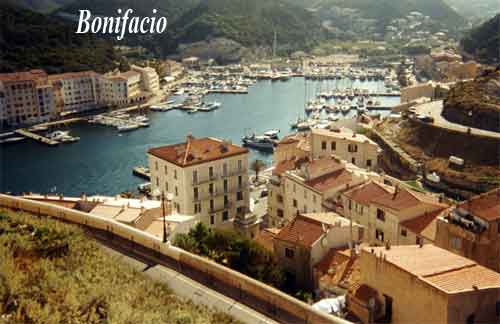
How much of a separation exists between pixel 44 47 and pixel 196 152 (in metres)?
41.8

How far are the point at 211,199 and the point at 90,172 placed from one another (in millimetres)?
15241

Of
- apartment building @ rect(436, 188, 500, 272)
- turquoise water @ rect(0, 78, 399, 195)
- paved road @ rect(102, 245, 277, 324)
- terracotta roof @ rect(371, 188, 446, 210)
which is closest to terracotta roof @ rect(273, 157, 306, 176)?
terracotta roof @ rect(371, 188, 446, 210)

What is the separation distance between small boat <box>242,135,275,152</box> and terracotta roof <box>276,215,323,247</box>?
22336 mm

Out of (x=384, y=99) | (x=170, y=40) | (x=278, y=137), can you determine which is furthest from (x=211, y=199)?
(x=170, y=40)

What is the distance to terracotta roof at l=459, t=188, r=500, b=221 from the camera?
1019 centimetres

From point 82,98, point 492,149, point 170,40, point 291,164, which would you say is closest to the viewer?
point 291,164

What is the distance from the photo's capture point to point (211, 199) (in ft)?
53.2

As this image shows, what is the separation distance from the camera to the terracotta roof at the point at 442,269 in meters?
7.09

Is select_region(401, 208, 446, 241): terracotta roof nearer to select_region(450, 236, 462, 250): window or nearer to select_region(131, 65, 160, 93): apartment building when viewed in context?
select_region(450, 236, 462, 250): window

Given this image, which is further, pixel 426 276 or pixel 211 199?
pixel 211 199

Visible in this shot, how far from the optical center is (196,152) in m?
16.1

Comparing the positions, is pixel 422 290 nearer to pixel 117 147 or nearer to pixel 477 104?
pixel 477 104

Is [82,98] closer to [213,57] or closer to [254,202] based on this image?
[254,202]

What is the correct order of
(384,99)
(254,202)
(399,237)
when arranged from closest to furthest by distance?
(399,237), (254,202), (384,99)
